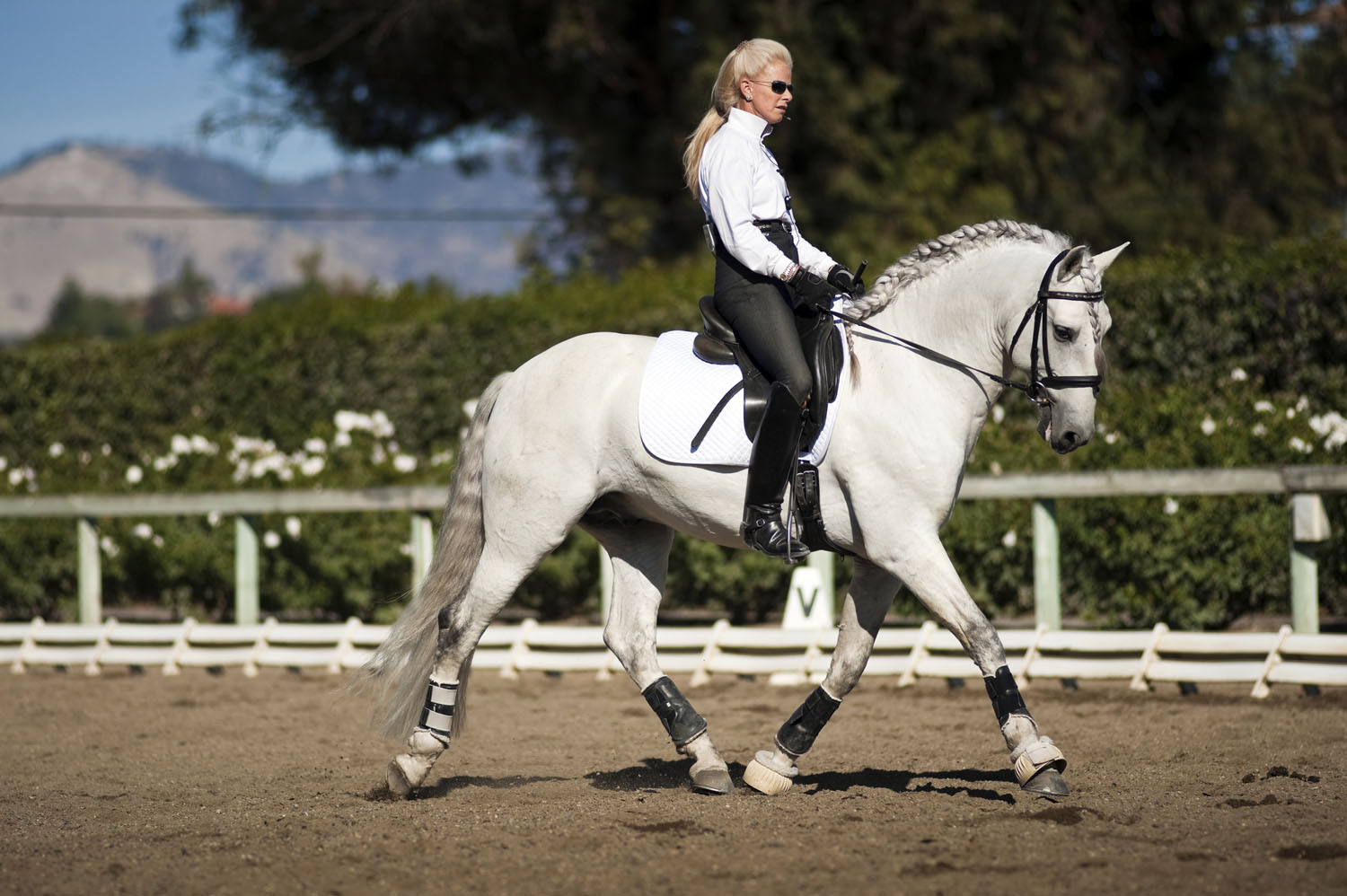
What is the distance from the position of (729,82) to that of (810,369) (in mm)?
1174

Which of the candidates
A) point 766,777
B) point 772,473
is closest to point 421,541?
point 766,777

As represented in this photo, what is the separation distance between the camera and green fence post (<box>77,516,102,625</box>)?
414 inches

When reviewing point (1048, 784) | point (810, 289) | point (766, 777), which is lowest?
point (766, 777)

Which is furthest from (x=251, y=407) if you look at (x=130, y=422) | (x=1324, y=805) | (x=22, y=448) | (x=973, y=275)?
(x=1324, y=805)

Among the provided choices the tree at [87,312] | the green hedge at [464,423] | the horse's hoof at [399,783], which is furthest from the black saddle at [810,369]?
the tree at [87,312]

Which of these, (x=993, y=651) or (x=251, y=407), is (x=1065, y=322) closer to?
(x=993, y=651)

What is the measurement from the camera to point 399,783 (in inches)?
209

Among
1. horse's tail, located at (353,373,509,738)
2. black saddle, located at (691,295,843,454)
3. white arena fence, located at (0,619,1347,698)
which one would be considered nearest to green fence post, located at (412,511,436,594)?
white arena fence, located at (0,619,1347,698)

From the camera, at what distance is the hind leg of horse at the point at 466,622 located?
17.8ft

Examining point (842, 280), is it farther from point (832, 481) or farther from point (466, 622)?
point (466, 622)

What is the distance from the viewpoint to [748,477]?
17.0ft

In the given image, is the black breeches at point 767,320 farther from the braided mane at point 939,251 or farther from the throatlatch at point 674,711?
the throatlatch at point 674,711

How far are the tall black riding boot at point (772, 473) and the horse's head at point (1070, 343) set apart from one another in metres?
0.92

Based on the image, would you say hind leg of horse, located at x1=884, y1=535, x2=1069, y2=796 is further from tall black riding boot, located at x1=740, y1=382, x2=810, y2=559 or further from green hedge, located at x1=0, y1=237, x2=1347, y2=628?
green hedge, located at x1=0, y1=237, x2=1347, y2=628
